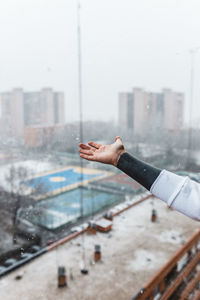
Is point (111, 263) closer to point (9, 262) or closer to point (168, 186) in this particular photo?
point (9, 262)

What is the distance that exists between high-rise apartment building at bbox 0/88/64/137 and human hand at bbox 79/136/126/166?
152 centimetres

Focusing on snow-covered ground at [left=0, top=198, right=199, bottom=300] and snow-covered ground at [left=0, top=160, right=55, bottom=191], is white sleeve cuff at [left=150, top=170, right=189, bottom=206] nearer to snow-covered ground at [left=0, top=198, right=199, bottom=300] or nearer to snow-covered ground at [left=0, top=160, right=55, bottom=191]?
snow-covered ground at [left=0, top=198, right=199, bottom=300]

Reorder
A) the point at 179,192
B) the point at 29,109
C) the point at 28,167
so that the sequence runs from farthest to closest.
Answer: the point at 28,167, the point at 29,109, the point at 179,192

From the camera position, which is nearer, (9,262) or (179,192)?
(179,192)

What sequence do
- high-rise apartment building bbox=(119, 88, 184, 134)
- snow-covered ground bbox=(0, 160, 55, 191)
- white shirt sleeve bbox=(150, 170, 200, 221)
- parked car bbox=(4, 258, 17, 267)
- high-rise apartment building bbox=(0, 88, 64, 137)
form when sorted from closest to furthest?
1. white shirt sleeve bbox=(150, 170, 200, 221)
2. high-rise apartment building bbox=(119, 88, 184, 134)
3. high-rise apartment building bbox=(0, 88, 64, 137)
4. parked car bbox=(4, 258, 17, 267)
5. snow-covered ground bbox=(0, 160, 55, 191)

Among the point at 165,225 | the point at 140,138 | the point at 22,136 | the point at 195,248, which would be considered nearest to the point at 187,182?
the point at 140,138

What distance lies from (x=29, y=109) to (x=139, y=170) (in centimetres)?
188

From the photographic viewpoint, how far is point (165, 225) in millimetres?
3328

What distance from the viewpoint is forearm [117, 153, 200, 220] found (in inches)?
14.8

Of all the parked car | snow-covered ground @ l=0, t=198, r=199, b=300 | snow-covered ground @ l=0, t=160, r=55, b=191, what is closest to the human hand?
snow-covered ground @ l=0, t=198, r=199, b=300

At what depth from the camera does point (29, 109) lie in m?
2.15

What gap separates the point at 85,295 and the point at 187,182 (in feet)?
6.20

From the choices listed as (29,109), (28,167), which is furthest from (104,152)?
(28,167)

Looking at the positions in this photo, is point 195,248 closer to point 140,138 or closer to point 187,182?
point 140,138
